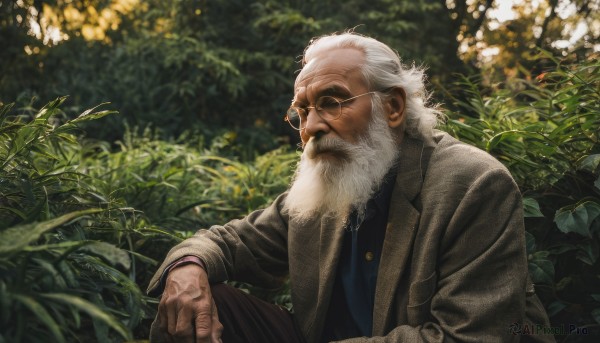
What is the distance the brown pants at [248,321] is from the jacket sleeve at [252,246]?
0.12 m

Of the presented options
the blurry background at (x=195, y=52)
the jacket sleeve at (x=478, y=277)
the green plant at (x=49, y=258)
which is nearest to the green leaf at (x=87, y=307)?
the green plant at (x=49, y=258)

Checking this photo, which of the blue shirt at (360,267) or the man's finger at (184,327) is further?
the blue shirt at (360,267)

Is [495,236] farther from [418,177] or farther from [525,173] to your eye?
[525,173]

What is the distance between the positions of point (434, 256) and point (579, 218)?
767mm

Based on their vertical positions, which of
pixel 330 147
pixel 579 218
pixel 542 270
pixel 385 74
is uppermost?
pixel 385 74

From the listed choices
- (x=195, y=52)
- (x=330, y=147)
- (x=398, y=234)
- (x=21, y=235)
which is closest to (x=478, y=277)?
(x=398, y=234)

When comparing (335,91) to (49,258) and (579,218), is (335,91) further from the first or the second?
(49,258)

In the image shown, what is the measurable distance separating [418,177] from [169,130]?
492 centimetres

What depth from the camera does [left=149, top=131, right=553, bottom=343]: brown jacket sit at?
2.12 m

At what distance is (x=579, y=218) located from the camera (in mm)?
2621

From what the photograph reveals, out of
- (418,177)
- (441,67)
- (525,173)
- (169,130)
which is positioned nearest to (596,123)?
(525,173)

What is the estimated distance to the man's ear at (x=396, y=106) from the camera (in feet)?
8.79

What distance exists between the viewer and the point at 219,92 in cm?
757

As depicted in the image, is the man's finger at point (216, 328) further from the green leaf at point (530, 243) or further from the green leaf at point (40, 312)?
the green leaf at point (530, 243)
